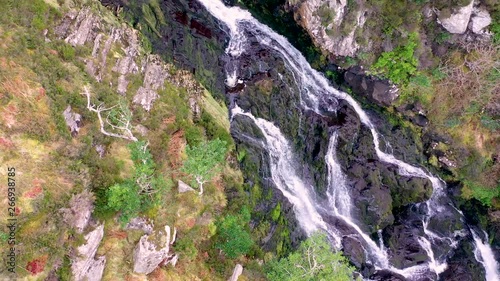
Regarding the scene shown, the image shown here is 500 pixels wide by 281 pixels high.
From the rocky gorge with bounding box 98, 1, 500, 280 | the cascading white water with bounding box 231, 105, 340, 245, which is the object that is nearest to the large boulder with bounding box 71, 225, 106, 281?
the rocky gorge with bounding box 98, 1, 500, 280

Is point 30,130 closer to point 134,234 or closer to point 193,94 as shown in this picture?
point 134,234

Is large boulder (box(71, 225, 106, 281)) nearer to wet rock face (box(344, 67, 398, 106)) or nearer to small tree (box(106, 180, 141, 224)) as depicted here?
small tree (box(106, 180, 141, 224))

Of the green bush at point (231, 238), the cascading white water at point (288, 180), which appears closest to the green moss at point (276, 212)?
the cascading white water at point (288, 180)

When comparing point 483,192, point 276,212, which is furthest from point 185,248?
point 483,192

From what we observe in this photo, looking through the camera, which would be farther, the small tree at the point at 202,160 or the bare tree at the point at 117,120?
the small tree at the point at 202,160

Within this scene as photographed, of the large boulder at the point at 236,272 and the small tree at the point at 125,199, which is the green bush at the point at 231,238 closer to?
the large boulder at the point at 236,272

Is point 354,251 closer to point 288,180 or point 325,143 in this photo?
point 288,180
